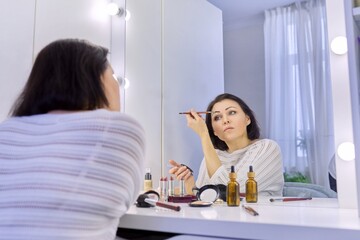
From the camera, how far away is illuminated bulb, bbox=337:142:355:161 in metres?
0.97

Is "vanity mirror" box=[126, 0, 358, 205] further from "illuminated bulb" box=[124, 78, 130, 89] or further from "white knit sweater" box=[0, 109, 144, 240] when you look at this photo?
"white knit sweater" box=[0, 109, 144, 240]

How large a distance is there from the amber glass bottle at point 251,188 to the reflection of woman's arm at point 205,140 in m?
0.15

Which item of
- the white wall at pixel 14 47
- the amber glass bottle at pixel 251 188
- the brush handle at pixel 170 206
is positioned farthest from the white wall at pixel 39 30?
the amber glass bottle at pixel 251 188

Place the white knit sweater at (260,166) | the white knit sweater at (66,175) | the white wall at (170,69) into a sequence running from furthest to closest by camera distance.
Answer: the white wall at (170,69), the white knit sweater at (260,166), the white knit sweater at (66,175)

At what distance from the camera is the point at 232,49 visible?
123 centimetres

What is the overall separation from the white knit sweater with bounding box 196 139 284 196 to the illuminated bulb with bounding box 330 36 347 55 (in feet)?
1.16

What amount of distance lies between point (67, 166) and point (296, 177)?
76 cm

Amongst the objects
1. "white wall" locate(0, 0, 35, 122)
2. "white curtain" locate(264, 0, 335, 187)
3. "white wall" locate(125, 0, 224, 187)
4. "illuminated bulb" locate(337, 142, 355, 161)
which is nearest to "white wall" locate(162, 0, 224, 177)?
"white wall" locate(125, 0, 224, 187)

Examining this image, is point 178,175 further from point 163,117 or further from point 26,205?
point 26,205

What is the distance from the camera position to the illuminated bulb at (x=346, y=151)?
0.97 meters

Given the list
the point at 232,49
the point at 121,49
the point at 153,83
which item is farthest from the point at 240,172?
the point at 121,49

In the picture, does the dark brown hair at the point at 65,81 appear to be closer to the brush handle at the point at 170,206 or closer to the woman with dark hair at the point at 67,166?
the woman with dark hair at the point at 67,166

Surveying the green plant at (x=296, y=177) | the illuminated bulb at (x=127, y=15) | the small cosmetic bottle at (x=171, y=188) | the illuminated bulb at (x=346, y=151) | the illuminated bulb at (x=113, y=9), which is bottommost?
the small cosmetic bottle at (x=171, y=188)

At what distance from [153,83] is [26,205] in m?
1.00
